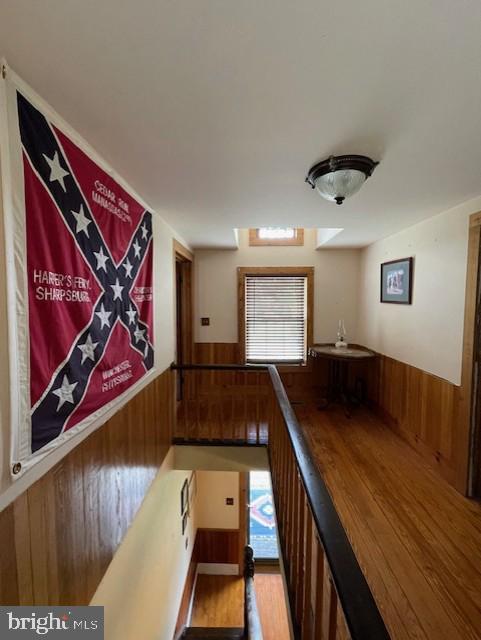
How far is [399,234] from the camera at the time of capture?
336cm

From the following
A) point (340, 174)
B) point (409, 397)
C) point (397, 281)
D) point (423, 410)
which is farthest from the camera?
point (397, 281)

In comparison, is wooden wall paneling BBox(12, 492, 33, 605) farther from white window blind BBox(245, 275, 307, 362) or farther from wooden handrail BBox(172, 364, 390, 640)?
white window blind BBox(245, 275, 307, 362)

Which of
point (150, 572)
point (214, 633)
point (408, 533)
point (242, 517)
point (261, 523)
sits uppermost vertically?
point (408, 533)

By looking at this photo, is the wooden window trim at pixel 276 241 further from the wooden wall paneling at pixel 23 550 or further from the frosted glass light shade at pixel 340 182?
the wooden wall paneling at pixel 23 550

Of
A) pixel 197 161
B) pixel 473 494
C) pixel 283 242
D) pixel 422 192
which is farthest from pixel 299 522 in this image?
pixel 283 242

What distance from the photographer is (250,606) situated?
446cm

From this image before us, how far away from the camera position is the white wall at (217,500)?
5359 mm

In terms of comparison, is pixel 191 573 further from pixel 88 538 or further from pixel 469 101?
pixel 469 101

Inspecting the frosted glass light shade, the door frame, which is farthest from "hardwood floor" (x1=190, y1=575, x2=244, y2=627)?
the frosted glass light shade

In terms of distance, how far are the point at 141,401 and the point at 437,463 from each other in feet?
8.77

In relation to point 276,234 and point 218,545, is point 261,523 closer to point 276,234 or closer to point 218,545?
point 218,545

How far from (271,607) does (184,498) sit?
2.75 m

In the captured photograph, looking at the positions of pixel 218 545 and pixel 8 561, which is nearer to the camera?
pixel 8 561

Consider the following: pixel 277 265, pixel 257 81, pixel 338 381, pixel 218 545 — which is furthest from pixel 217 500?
pixel 257 81
